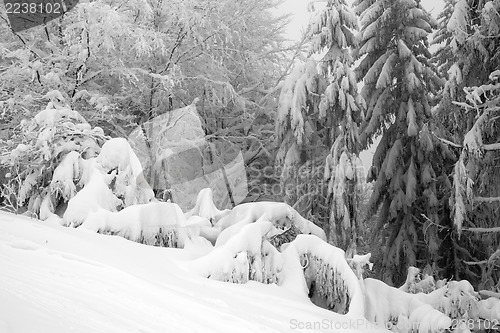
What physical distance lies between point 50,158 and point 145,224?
2.33m

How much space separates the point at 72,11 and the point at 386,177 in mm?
9054

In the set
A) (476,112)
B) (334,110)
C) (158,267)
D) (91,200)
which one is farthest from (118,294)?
(476,112)

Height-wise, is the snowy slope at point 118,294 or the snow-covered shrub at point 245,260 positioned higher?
the snow-covered shrub at point 245,260

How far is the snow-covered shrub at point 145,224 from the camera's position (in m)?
5.42

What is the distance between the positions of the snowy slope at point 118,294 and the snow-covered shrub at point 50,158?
1.40m

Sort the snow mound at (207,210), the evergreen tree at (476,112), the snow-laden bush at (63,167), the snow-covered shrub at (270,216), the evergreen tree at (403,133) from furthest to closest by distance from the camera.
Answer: the evergreen tree at (403,133) → the evergreen tree at (476,112) → the snow mound at (207,210) → the snow-laden bush at (63,167) → the snow-covered shrub at (270,216)

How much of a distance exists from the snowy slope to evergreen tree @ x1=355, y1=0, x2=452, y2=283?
7.47 meters

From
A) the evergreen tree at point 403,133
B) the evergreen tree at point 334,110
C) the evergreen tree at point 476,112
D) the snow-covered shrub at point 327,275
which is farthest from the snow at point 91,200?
the evergreen tree at point 403,133

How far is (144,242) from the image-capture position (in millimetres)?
5473

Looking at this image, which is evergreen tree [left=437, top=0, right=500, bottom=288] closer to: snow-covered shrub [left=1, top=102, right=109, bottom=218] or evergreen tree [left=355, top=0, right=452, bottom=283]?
evergreen tree [left=355, top=0, right=452, bottom=283]

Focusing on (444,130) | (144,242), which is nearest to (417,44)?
(444,130)

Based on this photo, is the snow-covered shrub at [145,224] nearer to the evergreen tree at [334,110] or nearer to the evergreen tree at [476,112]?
the evergreen tree at [334,110]

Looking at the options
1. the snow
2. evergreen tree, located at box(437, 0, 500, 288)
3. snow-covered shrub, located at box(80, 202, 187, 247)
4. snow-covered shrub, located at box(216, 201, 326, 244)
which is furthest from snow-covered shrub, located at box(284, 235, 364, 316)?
evergreen tree, located at box(437, 0, 500, 288)

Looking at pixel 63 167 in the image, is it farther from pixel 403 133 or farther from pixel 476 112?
pixel 403 133
